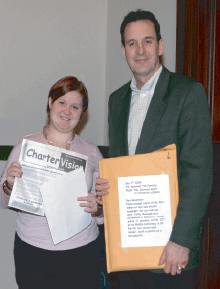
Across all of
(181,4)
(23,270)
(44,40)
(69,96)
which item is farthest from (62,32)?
(23,270)

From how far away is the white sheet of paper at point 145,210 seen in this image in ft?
3.17

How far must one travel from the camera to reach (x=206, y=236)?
164cm

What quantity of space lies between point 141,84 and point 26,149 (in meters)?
0.57

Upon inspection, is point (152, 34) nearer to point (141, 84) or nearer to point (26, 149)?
point (141, 84)

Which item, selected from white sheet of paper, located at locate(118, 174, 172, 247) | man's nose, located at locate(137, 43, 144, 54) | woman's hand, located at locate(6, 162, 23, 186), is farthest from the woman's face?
white sheet of paper, located at locate(118, 174, 172, 247)

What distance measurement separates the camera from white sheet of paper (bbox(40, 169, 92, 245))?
119 cm

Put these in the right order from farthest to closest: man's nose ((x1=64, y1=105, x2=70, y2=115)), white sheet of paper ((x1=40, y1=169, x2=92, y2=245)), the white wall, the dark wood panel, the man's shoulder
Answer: the white wall < the dark wood panel < man's nose ((x1=64, y1=105, x2=70, y2=115)) < white sheet of paper ((x1=40, y1=169, x2=92, y2=245)) < the man's shoulder

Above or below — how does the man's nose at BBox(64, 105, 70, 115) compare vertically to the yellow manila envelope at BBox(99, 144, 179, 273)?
above

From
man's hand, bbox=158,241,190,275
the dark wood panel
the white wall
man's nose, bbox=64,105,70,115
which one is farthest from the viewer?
the white wall

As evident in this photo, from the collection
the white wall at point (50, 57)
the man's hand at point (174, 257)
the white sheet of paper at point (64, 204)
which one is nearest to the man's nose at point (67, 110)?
the white sheet of paper at point (64, 204)

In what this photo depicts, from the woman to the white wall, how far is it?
2.88ft

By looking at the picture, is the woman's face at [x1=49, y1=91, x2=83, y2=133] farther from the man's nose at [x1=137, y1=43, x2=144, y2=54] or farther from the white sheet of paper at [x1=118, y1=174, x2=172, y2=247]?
the white sheet of paper at [x1=118, y1=174, x2=172, y2=247]

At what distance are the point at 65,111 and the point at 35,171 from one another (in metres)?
0.34

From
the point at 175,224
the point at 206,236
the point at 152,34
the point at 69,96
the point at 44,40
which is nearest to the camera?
the point at 175,224
